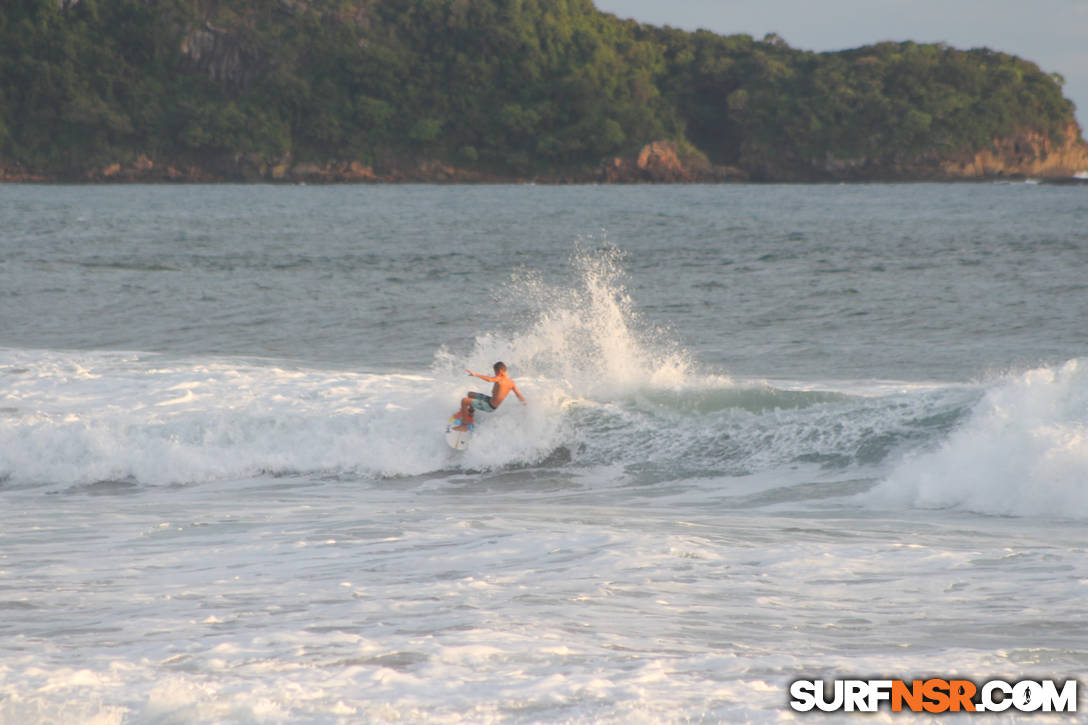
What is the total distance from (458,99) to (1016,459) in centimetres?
12277

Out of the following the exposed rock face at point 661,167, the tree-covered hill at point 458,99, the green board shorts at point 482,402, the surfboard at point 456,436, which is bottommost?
the surfboard at point 456,436

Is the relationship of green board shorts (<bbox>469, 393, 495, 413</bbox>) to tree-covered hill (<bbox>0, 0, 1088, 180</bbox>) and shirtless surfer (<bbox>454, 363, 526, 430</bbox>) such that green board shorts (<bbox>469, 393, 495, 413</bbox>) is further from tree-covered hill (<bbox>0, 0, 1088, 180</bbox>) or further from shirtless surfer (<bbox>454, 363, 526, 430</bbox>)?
tree-covered hill (<bbox>0, 0, 1088, 180</bbox>)

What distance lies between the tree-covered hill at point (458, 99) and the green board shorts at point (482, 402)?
371 ft

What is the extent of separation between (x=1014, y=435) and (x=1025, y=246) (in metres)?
29.4

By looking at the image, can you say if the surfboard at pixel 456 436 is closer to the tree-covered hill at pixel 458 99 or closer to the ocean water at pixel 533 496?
the ocean water at pixel 533 496

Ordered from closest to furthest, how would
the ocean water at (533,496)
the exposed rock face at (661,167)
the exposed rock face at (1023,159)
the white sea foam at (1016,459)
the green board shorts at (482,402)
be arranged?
the ocean water at (533,496) → the white sea foam at (1016,459) → the green board shorts at (482,402) → the exposed rock face at (661,167) → the exposed rock face at (1023,159)

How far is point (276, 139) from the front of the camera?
403ft

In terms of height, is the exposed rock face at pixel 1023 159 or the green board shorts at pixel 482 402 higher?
the exposed rock face at pixel 1023 159

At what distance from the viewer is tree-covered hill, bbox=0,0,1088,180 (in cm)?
12200

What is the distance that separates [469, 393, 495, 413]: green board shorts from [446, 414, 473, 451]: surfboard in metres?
0.25

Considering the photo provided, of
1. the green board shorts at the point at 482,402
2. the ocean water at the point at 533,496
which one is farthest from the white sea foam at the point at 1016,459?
the green board shorts at the point at 482,402

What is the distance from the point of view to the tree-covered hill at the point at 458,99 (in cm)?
12200

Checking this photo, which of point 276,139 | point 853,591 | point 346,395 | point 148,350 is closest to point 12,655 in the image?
point 853,591

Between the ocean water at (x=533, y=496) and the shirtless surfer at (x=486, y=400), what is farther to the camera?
the shirtless surfer at (x=486, y=400)
